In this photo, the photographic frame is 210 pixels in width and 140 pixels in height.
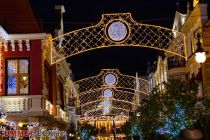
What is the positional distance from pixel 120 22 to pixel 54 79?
52.3 feet

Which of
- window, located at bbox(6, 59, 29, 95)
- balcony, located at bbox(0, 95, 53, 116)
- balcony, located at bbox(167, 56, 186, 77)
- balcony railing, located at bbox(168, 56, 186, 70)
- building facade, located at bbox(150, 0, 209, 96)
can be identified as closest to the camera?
balcony, located at bbox(0, 95, 53, 116)

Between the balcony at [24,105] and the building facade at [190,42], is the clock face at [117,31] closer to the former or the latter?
the building facade at [190,42]

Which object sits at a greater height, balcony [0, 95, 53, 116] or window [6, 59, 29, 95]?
window [6, 59, 29, 95]

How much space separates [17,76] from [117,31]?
8.85m

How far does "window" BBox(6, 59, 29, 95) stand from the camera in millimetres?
29531

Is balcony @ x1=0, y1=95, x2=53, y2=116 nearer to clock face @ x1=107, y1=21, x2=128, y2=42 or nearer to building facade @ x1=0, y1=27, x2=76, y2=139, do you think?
building facade @ x1=0, y1=27, x2=76, y2=139

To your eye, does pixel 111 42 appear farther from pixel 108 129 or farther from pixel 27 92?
pixel 108 129

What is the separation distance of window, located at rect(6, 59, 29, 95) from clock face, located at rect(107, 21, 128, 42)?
8.11 meters

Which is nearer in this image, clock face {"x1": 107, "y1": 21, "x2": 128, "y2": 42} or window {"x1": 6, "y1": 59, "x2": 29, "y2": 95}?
clock face {"x1": 107, "y1": 21, "x2": 128, "y2": 42}

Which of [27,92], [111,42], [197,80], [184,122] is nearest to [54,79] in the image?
[27,92]

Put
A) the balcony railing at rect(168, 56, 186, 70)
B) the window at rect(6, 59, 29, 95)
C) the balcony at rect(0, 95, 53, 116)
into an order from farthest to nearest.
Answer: the balcony railing at rect(168, 56, 186, 70)
the window at rect(6, 59, 29, 95)
the balcony at rect(0, 95, 53, 116)

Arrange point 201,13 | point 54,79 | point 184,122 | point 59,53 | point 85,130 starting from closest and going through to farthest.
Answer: point 184,122 < point 201,13 < point 54,79 < point 59,53 < point 85,130

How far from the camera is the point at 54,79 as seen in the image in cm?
3872

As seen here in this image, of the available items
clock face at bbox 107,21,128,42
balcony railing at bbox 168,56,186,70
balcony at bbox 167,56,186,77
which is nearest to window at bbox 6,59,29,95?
clock face at bbox 107,21,128,42
